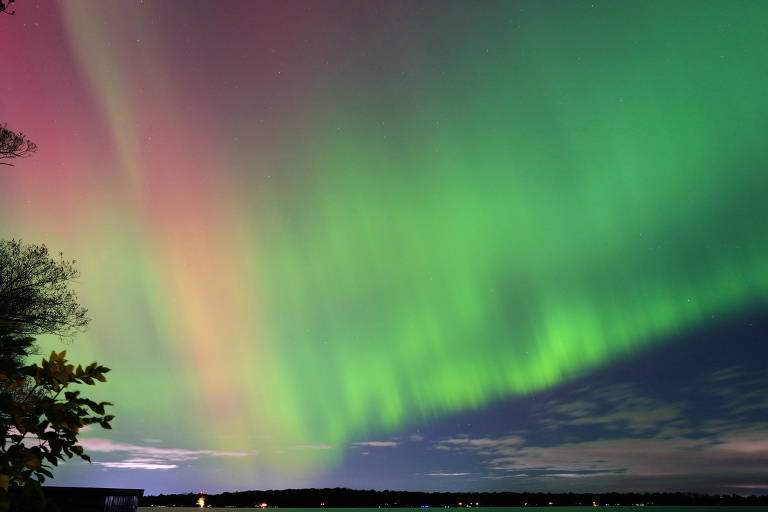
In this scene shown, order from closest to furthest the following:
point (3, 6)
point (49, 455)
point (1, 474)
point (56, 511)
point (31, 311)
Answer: point (1, 474) → point (56, 511) → point (49, 455) → point (3, 6) → point (31, 311)

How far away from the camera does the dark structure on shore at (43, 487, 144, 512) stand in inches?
707

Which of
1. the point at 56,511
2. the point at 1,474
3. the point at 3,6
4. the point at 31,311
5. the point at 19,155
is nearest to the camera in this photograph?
the point at 1,474

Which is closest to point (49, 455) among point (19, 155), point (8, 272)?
point (19, 155)

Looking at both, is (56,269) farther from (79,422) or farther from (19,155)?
(79,422)

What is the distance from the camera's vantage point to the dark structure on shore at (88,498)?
1797 centimetres

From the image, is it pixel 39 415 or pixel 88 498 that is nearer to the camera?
pixel 39 415

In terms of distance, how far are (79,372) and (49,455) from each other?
616mm

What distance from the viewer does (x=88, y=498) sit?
19078 millimetres

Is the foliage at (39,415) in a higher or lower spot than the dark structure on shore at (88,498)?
higher

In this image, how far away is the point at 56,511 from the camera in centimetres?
354

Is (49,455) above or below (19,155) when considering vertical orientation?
below

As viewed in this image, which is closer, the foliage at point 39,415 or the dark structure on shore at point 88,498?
the foliage at point 39,415

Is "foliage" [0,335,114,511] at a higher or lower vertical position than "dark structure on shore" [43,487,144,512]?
higher

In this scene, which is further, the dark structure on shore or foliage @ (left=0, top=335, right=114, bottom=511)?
the dark structure on shore
